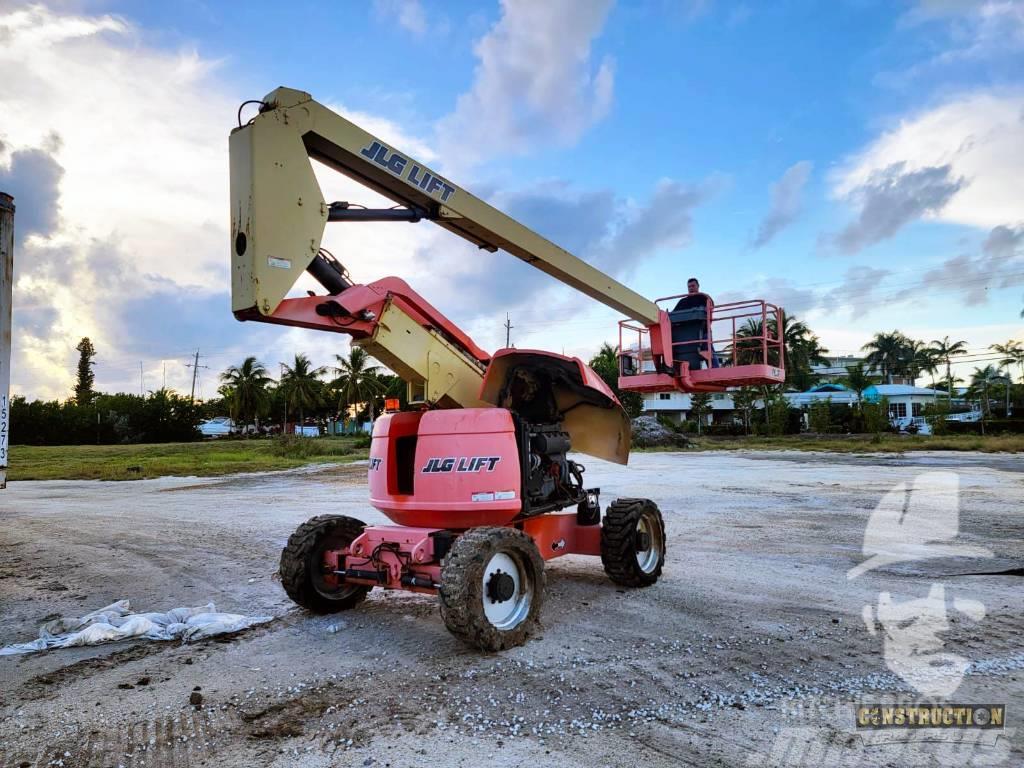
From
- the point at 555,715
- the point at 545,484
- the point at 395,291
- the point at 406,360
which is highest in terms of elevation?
the point at 395,291

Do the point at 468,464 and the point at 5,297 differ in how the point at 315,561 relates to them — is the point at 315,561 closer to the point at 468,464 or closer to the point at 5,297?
the point at 468,464

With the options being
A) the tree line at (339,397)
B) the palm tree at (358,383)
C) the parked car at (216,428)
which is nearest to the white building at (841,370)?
the tree line at (339,397)

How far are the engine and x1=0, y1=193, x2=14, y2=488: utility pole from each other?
4243mm

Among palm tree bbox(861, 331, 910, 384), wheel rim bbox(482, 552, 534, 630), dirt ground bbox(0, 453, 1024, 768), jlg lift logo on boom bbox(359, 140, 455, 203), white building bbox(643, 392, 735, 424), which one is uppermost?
palm tree bbox(861, 331, 910, 384)

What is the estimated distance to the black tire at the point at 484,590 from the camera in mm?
4754

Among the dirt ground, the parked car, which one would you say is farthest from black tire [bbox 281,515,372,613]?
the parked car

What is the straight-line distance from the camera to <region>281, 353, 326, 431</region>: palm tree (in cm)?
7969

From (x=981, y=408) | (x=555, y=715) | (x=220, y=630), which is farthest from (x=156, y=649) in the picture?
(x=981, y=408)

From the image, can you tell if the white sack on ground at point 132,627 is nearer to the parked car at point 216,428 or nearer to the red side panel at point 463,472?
the red side panel at point 463,472

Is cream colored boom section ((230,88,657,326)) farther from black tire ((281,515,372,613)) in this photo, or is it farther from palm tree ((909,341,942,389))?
palm tree ((909,341,942,389))

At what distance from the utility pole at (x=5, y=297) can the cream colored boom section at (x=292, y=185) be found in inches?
82.9

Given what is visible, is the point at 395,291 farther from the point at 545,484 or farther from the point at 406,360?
the point at 545,484

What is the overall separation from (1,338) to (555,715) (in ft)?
16.9

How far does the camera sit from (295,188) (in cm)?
521
